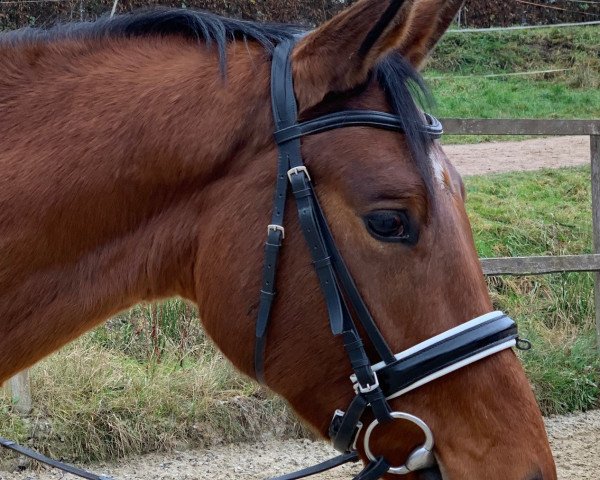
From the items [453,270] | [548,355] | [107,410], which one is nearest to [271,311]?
[453,270]

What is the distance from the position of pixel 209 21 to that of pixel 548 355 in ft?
14.5

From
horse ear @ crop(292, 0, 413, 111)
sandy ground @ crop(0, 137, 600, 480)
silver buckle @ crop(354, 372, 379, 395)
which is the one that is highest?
horse ear @ crop(292, 0, 413, 111)

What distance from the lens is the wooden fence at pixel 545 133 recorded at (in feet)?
17.8

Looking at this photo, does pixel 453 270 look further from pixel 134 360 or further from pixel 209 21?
pixel 134 360

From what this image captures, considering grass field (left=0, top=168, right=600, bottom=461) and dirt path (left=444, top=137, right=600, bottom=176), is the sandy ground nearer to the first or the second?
grass field (left=0, top=168, right=600, bottom=461)

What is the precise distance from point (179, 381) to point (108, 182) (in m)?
3.17

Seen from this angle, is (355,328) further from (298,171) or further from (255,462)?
(255,462)

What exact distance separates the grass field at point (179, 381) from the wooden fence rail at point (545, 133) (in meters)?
0.40

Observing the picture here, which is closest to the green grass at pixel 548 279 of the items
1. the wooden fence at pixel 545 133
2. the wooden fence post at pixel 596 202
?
the wooden fence post at pixel 596 202

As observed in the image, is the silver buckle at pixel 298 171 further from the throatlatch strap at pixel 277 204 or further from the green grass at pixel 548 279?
the green grass at pixel 548 279

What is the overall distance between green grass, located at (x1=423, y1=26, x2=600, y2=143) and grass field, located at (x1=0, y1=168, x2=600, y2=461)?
496 centimetres

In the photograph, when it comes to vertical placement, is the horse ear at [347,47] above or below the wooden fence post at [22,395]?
above

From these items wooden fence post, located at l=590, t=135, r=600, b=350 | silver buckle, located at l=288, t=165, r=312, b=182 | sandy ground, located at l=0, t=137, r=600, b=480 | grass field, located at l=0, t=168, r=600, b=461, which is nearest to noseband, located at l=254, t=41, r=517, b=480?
silver buckle, located at l=288, t=165, r=312, b=182

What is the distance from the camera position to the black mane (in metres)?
1.87
